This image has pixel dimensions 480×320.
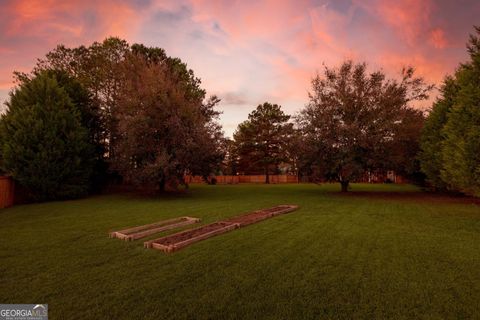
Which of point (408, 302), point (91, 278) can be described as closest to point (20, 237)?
point (91, 278)

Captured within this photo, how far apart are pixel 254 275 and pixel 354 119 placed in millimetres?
16597

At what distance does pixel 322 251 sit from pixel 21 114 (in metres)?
17.0

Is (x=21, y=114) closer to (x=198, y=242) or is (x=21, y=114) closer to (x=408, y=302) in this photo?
(x=198, y=242)

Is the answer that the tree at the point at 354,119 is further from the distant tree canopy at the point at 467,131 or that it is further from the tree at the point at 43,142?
the tree at the point at 43,142

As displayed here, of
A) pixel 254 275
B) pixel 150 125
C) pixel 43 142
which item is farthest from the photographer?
pixel 150 125

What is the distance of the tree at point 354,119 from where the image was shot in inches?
674

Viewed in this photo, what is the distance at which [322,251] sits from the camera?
5.20 m

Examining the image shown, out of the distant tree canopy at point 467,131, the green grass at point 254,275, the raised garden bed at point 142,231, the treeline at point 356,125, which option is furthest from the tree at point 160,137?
the distant tree canopy at point 467,131

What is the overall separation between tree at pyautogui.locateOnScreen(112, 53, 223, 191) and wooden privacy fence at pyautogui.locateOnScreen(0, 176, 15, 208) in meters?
5.17

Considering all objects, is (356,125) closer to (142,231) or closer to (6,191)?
(142,231)
